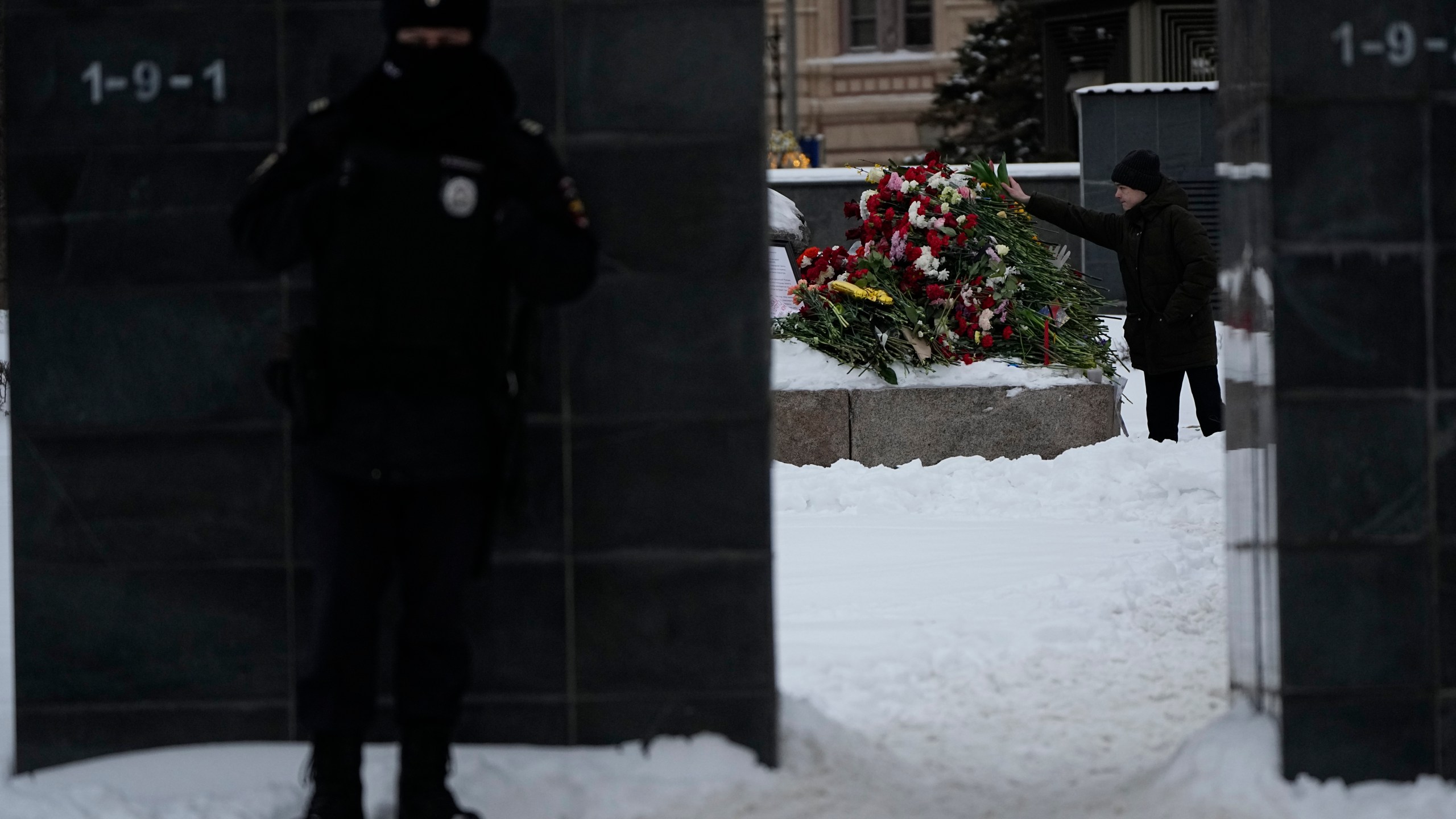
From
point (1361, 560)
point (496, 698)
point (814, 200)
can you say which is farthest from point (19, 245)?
point (814, 200)

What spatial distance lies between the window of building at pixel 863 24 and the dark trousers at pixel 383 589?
122 ft

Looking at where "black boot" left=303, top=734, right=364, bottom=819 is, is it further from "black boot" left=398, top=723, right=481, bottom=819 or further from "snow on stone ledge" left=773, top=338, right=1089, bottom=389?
"snow on stone ledge" left=773, top=338, right=1089, bottom=389

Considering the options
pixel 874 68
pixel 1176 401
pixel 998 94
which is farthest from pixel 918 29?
pixel 1176 401

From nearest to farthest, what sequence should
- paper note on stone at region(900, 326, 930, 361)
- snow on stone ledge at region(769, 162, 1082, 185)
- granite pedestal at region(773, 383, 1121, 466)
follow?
granite pedestal at region(773, 383, 1121, 466) < paper note on stone at region(900, 326, 930, 361) < snow on stone ledge at region(769, 162, 1082, 185)

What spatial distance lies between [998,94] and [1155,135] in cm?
1330

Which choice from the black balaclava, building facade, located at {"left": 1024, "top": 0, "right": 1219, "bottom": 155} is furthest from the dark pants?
building facade, located at {"left": 1024, "top": 0, "right": 1219, "bottom": 155}

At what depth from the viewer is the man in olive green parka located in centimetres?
919

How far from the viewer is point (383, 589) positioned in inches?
151

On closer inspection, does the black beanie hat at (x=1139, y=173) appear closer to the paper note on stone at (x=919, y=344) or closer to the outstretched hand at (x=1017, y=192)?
the outstretched hand at (x=1017, y=192)

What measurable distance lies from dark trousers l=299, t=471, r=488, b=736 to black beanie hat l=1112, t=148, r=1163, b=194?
20.1 ft

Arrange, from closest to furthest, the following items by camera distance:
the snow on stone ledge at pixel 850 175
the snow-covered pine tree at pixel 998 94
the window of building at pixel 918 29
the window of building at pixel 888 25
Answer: the snow on stone ledge at pixel 850 175 < the snow-covered pine tree at pixel 998 94 < the window of building at pixel 888 25 < the window of building at pixel 918 29

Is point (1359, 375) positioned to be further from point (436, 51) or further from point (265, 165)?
point (265, 165)

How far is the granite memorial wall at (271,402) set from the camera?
410 centimetres

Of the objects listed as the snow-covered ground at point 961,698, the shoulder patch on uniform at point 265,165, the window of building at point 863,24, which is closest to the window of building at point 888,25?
the window of building at point 863,24
